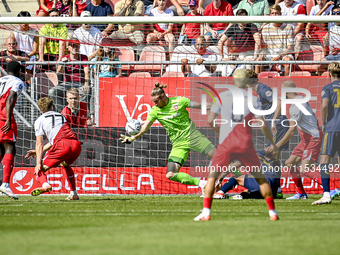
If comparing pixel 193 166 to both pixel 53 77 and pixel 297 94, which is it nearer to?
pixel 297 94

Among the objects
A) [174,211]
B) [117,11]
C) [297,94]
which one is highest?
[117,11]

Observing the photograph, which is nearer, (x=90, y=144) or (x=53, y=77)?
(x=90, y=144)

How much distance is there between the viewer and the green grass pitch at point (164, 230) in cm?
446

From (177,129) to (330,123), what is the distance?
290 cm

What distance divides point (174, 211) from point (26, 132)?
537 cm

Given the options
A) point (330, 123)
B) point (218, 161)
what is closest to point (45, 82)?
point (330, 123)

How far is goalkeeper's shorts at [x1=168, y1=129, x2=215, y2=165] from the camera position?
10336mm

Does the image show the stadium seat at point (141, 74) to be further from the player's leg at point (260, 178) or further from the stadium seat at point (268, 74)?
the player's leg at point (260, 178)

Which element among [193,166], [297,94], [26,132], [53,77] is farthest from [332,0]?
[26,132]

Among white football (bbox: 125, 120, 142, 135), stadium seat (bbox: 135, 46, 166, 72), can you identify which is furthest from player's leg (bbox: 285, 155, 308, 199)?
stadium seat (bbox: 135, 46, 166, 72)

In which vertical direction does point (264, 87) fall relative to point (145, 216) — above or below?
above

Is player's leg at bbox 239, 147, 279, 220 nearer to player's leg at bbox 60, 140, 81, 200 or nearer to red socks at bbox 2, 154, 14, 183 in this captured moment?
player's leg at bbox 60, 140, 81, 200

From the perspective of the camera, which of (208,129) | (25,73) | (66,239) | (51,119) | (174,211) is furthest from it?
(25,73)

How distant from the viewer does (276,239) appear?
16.3ft
